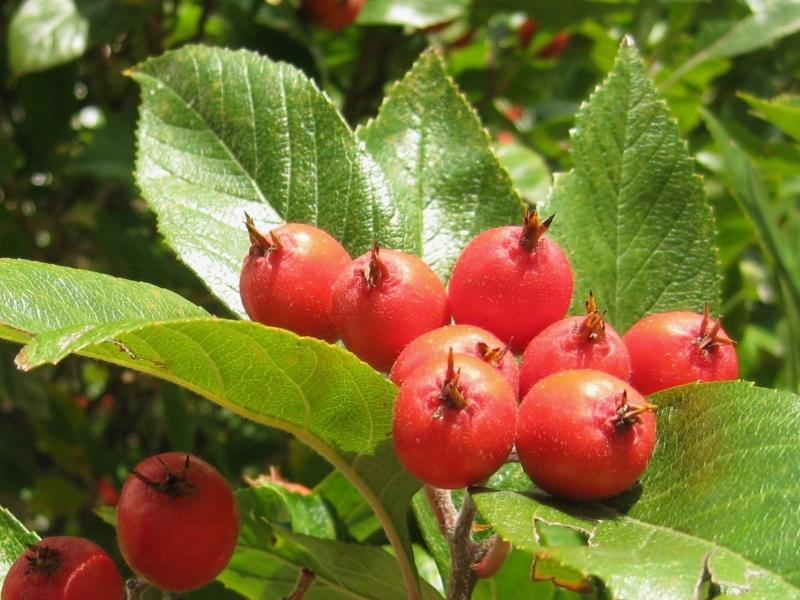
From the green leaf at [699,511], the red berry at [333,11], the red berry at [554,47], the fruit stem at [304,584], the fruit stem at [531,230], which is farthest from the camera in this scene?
the red berry at [554,47]

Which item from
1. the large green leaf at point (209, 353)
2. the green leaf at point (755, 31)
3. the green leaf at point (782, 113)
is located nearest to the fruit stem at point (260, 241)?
the large green leaf at point (209, 353)

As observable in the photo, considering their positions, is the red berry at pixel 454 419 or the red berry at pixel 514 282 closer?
the red berry at pixel 454 419

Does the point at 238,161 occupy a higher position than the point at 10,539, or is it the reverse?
the point at 238,161

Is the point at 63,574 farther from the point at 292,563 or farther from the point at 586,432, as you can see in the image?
the point at 586,432

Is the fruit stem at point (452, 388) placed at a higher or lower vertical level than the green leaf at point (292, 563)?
higher

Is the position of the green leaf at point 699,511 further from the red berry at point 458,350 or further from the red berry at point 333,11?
the red berry at point 333,11

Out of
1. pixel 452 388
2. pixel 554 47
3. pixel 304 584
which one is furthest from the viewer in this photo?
pixel 554 47

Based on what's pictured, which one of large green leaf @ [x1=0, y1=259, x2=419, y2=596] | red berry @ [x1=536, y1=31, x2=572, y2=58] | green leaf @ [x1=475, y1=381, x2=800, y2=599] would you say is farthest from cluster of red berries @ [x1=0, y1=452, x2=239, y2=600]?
red berry @ [x1=536, y1=31, x2=572, y2=58]

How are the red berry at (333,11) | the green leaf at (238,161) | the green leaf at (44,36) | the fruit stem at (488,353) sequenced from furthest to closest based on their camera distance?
1. the red berry at (333,11)
2. the green leaf at (44,36)
3. the green leaf at (238,161)
4. the fruit stem at (488,353)

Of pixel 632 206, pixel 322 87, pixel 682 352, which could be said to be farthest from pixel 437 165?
pixel 322 87
